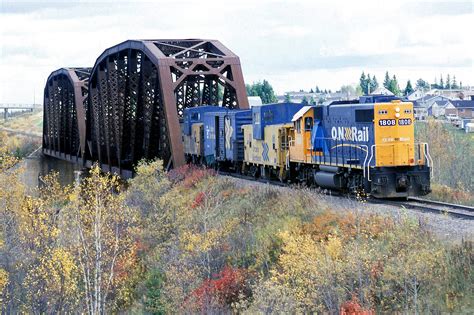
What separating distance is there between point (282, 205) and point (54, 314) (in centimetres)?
998

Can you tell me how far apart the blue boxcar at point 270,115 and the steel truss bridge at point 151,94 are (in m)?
5.44

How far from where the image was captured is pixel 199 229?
83.5 ft

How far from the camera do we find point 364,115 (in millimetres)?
25391

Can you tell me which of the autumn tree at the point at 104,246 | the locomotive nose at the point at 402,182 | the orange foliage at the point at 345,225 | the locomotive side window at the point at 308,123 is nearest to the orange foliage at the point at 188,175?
the autumn tree at the point at 104,246

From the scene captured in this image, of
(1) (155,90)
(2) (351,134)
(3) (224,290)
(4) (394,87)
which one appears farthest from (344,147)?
(4) (394,87)

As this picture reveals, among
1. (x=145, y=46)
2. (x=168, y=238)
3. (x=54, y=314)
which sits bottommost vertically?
(x=54, y=314)

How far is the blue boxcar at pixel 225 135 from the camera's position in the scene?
125 ft

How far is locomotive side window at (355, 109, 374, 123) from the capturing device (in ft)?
82.4

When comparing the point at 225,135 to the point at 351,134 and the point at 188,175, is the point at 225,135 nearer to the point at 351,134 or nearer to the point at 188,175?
the point at 188,175

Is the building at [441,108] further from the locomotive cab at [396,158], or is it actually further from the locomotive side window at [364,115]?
the locomotive cab at [396,158]

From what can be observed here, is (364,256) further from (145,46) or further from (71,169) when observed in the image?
(71,169)

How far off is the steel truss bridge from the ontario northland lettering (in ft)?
44.6

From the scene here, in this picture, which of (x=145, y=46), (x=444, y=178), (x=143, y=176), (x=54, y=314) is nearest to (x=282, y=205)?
(x=54, y=314)

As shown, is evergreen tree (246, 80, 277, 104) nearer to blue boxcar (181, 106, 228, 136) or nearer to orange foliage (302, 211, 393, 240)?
blue boxcar (181, 106, 228, 136)
